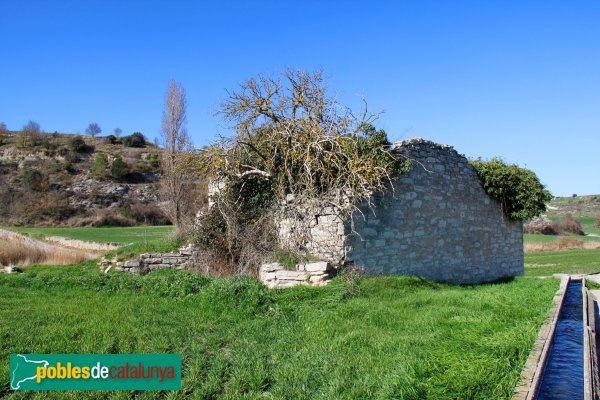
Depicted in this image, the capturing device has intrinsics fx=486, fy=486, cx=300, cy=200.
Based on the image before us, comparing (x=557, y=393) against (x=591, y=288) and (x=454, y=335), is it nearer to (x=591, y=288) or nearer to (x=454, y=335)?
(x=454, y=335)

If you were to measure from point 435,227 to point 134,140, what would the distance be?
5713cm

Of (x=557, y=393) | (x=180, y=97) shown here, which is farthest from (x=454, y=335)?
(x=180, y=97)

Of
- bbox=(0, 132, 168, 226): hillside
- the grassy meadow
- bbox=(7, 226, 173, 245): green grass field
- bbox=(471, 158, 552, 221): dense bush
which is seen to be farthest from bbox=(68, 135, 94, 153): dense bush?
bbox=(471, 158, 552, 221): dense bush

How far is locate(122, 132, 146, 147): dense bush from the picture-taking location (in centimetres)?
6406

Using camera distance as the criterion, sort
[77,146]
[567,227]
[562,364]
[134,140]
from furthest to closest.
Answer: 1. [134,140]
2. [77,146]
3. [567,227]
4. [562,364]

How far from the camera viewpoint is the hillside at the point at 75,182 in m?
43.9

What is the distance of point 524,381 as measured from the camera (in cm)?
475

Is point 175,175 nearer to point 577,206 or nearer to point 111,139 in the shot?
point 111,139

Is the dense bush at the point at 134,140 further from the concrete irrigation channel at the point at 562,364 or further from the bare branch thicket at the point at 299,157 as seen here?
the concrete irrigation channel at the point at 562,364

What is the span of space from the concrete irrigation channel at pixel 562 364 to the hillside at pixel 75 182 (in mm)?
39524
